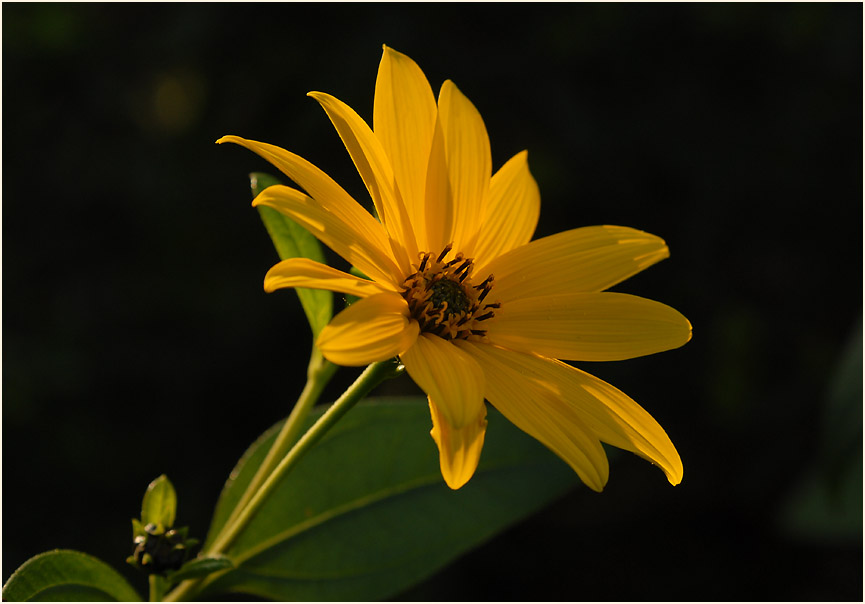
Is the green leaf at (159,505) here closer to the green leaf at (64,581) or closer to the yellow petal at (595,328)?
the green leaf at (64,581)

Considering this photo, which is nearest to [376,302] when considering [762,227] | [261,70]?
[261,70]

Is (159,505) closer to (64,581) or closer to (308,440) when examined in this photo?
(64,581)

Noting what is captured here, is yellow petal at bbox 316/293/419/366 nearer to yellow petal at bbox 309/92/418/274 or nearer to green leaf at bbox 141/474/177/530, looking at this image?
yellow petal at bbox 309/92/418/274

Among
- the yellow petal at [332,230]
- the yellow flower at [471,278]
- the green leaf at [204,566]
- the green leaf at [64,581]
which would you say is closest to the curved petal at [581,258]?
the yellow flower at [471,278]

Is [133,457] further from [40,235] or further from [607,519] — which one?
[607,519]

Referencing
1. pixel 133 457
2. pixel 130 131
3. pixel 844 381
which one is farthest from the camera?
pixel 130 131

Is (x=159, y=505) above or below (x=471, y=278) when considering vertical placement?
below

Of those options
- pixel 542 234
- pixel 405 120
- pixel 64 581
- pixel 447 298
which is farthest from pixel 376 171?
pixel 542 234
